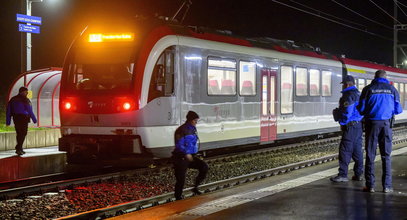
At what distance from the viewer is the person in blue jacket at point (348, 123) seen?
9.32m

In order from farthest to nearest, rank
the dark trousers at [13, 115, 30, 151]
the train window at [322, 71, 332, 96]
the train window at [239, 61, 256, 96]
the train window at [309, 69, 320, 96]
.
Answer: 1. the train window at [322, 71, 332, 96]
2. the train window at [309, 69, 320, 96]
3. the train window at [239, 61, 256, 96]
4. the dark trousers at [13, 115, 30, 151]

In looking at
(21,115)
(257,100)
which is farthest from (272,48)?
(21,115)

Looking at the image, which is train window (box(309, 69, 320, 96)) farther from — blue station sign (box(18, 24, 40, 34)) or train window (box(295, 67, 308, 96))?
blue station sign (box(18, 24, 40, 34))

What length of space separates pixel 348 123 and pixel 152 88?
4.36 meters

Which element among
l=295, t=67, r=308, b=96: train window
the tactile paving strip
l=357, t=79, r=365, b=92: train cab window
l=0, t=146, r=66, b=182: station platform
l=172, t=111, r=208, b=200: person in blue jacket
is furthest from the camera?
l=357, t=79, r=365, b=92: train cab window

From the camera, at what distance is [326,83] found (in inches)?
786

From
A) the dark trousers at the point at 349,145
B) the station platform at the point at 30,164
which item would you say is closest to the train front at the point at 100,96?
the station platform at the point at 30,164

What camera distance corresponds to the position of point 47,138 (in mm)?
17859

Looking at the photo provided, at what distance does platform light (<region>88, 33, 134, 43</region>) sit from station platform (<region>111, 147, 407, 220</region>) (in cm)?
431

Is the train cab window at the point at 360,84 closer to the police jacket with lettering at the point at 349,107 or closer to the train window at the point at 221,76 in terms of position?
the train window at the point at 221,76

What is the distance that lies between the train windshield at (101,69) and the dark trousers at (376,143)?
5317 millimetres

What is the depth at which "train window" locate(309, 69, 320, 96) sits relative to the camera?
18.8 metres

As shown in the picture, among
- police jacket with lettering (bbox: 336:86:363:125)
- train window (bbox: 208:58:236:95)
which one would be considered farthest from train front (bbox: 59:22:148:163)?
police jacket with lettering (bbox: 336:86:363:125)

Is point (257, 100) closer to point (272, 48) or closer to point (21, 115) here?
point (272, 48)
